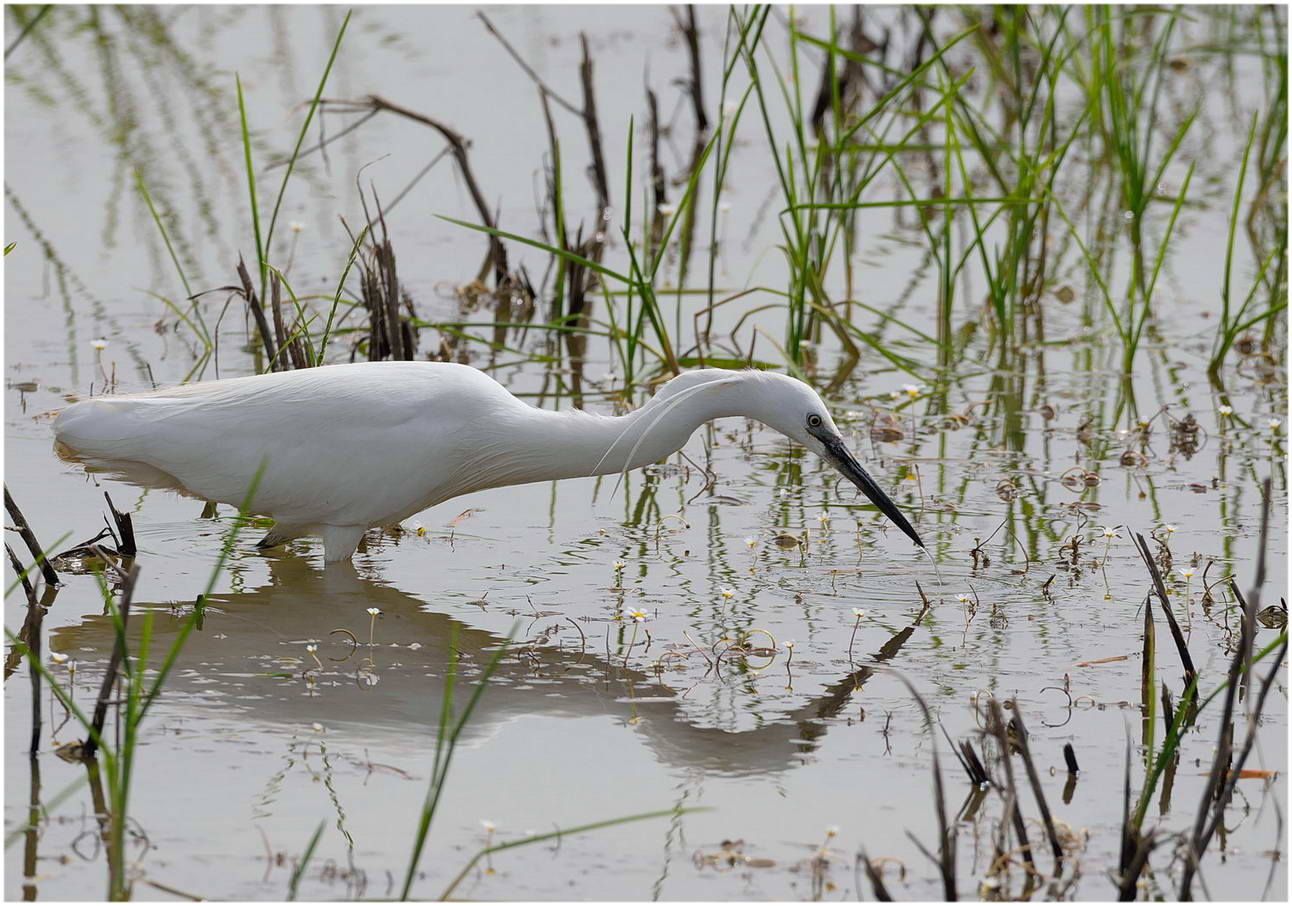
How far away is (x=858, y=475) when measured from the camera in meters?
5.73

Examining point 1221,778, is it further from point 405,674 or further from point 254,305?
point 254,305

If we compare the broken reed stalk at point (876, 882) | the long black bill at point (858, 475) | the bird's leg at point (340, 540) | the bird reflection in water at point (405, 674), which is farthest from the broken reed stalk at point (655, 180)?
the broken reed stalk at point (876, 882)

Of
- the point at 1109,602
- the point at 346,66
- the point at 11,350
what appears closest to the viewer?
the point at 1109,602

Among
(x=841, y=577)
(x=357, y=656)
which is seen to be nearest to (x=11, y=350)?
(x=357, y=656)

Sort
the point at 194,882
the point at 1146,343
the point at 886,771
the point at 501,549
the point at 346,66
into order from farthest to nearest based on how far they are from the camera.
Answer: the point at 346,66, the point at 1146,343, the point at 501,549, the point at 886,771, the point at 194,882

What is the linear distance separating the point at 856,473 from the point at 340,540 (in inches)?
63.0

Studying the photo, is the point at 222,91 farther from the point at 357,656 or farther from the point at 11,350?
the point at 357,656

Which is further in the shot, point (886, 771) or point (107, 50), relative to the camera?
point (107, 50)

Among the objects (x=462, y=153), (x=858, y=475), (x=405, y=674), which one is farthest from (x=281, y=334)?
(x=858, y=475)

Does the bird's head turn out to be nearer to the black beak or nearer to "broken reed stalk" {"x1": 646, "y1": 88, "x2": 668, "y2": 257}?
the black beak

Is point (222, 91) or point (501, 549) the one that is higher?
point (222, 91)

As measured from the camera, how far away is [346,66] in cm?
1206

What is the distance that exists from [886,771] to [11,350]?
190 inches

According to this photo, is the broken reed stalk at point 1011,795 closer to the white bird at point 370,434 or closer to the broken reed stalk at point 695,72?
the white bird at point 370,434
